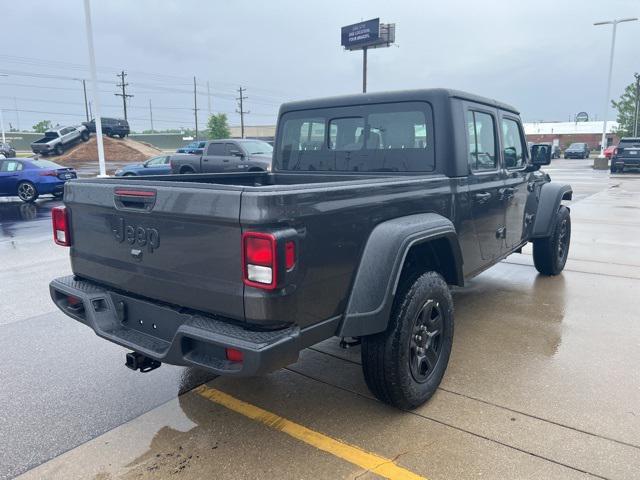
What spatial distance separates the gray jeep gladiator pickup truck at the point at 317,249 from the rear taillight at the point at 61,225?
0.05ft

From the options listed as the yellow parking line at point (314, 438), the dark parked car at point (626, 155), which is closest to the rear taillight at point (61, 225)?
the yellow parking line at point (314, 438)

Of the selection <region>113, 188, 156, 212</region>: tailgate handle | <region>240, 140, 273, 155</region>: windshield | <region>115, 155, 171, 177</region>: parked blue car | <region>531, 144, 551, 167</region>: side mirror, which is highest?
<region>240, 140, 273, 155</region>: windshield

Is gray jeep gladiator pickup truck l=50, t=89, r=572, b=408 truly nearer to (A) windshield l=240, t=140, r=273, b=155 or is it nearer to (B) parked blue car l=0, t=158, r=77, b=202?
(A) windshield l=240, t=140, r=273, b=155

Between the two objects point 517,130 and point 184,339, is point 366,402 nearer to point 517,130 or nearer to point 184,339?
point 184,339

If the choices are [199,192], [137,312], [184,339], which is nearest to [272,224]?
[199,192]

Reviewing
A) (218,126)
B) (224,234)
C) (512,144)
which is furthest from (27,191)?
(218,126)

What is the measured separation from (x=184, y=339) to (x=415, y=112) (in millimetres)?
2332

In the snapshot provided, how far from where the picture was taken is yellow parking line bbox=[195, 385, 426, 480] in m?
2.48

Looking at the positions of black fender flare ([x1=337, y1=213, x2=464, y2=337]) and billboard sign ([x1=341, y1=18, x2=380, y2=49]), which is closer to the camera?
black fender flare ([x1=337, y1=213, x2=464, y2=337])

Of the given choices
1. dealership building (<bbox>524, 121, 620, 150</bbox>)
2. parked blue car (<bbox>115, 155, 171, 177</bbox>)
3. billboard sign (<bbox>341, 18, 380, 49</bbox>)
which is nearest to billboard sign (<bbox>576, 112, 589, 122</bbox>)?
dealership building (<bbox>524, 121, 620, 150</bbox>)

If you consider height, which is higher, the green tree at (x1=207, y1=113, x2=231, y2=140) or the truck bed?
the green tree at (x1=207, y1=113, x2=231, y2=140)

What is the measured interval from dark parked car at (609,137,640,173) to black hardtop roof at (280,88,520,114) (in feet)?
78.9

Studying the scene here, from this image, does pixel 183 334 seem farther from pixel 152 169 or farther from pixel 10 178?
pixel 152 169

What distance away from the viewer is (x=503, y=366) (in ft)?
11.9
